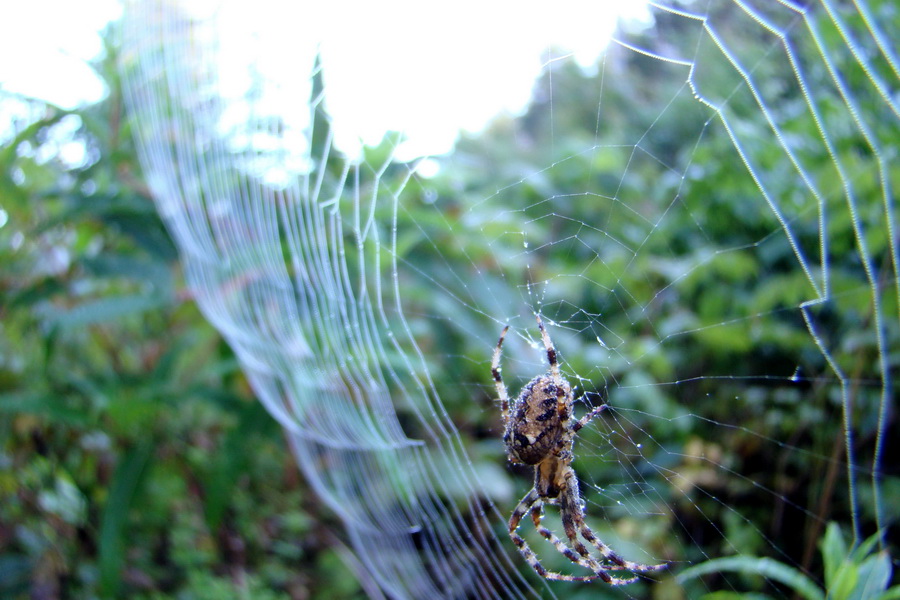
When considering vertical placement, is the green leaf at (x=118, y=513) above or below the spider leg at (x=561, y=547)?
above

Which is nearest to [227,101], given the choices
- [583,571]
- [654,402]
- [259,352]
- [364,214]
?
[364,214]

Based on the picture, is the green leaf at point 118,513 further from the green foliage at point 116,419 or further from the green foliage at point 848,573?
the green foliage at point 848,573

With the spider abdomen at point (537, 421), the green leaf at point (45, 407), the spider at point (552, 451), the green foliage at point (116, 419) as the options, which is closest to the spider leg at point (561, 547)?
the spider at point (552, 451)

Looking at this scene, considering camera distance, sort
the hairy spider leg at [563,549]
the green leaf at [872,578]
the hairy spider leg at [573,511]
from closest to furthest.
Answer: the green leaf at [872,578] < the hairy spider leg at [563,549] < the hairy spider leg at [573,511]

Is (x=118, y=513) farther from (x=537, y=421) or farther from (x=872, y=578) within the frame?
(x=872, y=578)

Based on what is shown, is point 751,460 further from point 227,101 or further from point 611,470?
point 227,101

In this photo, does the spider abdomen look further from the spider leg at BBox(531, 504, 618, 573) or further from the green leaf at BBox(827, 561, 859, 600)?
the green leaf at BBox(827, 561, 859, 600)
